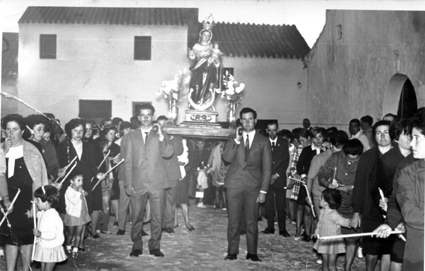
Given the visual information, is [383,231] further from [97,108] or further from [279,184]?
[97,108]

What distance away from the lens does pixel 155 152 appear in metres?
6.29

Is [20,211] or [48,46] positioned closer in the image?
[20,211]

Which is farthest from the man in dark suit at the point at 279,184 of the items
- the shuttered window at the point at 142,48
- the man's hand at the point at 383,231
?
the shuttered window at the point at 142,48

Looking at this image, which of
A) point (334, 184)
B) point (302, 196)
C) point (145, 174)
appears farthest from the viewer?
point (302, 196)

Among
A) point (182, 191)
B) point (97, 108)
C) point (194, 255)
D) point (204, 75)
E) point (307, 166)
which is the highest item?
point (204, 75)

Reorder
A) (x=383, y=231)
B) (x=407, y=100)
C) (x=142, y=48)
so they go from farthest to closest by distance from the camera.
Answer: (x=142, y=48), (x=407, y=100), (x=383, y=231)

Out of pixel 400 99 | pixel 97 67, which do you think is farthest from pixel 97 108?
pixel 400 99

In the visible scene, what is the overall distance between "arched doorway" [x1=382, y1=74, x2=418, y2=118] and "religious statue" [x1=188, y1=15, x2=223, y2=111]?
9.32 ft

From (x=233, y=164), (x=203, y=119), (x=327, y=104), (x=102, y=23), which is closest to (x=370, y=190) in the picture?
(x=233, y=164)

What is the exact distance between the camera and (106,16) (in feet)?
47.1

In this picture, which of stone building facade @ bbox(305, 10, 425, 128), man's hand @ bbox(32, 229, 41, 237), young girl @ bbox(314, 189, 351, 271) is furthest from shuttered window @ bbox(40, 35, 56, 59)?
young girl @ bbox(314, 189, 351, 271)

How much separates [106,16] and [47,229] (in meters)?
10.5

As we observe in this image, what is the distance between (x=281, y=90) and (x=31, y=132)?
9.34m

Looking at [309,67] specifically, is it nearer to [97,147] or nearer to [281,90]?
[281,90]
